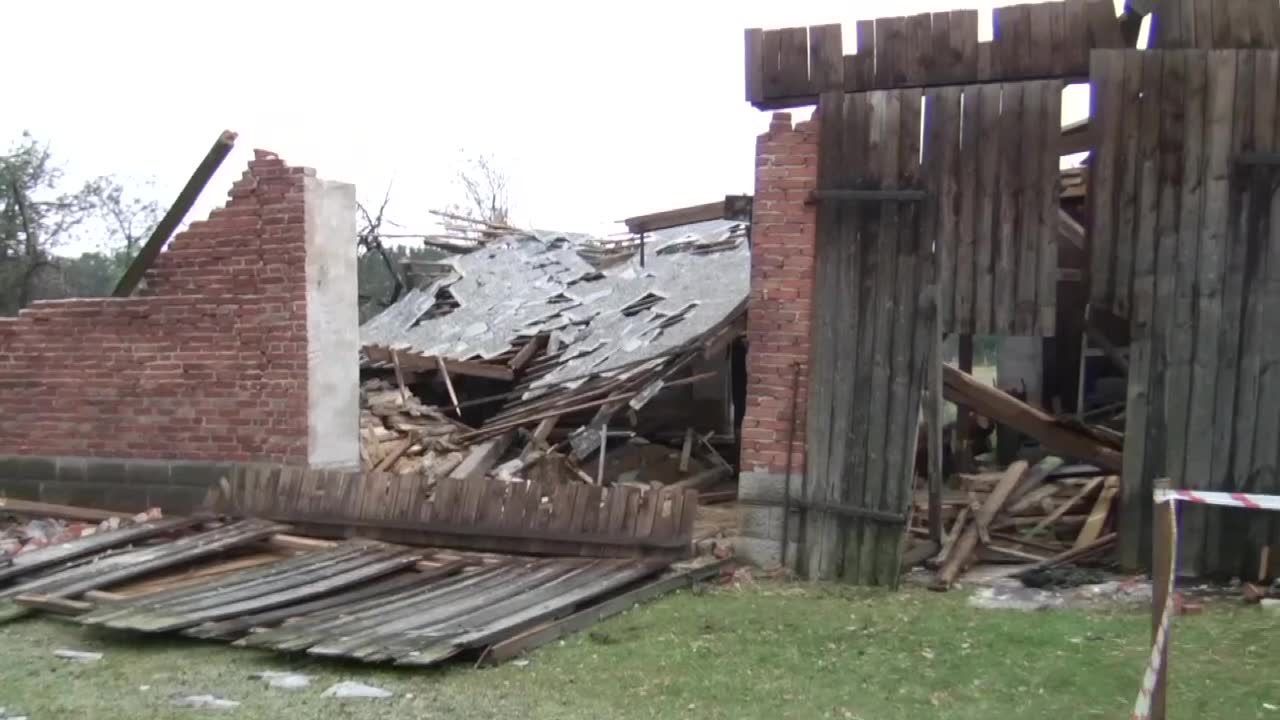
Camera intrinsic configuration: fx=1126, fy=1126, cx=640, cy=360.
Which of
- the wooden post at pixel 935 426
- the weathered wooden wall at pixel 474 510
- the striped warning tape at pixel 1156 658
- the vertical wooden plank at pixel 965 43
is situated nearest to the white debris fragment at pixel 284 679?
the weathered wooden wall at pixel 474 510

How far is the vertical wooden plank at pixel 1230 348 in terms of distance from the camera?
7.36 metres

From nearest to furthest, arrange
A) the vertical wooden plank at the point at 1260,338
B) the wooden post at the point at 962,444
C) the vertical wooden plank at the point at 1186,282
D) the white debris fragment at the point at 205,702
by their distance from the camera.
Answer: the white debris fragment at the point at 205,702, the vertical wooden plank at the point at 1260,338, the vertical wooden plank at the point at 1186,282, the wooden post at the point at 962,444

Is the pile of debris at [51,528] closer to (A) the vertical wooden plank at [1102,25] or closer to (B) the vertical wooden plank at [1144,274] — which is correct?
(B) the vertical wooden plank at [1144,274]

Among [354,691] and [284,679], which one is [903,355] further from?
[284,679]

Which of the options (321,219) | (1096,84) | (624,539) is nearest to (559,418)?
(321,219)

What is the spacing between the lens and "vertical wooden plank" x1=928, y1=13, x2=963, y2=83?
783cm

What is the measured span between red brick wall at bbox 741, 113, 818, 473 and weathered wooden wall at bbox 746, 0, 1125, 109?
310mm

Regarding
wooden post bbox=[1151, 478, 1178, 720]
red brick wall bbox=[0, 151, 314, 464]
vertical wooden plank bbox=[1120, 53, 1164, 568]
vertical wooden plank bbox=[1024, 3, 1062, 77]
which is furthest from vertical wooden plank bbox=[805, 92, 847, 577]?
red brick wall bbox=[0, 151, 314, 464]

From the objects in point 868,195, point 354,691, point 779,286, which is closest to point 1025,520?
point 779,286

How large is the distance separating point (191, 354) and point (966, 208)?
22.9ft

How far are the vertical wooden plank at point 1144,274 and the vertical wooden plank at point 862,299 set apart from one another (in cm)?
171

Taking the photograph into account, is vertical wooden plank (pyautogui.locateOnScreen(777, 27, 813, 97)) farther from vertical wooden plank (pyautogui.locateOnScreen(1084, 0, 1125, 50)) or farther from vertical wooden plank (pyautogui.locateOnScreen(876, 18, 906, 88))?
vertical wooden plank (pyautogui.locateOnScreen(1084, 0, 1125, 50))

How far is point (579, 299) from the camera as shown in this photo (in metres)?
18.0

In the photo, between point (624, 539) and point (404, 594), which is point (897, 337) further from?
point (404, 594)
